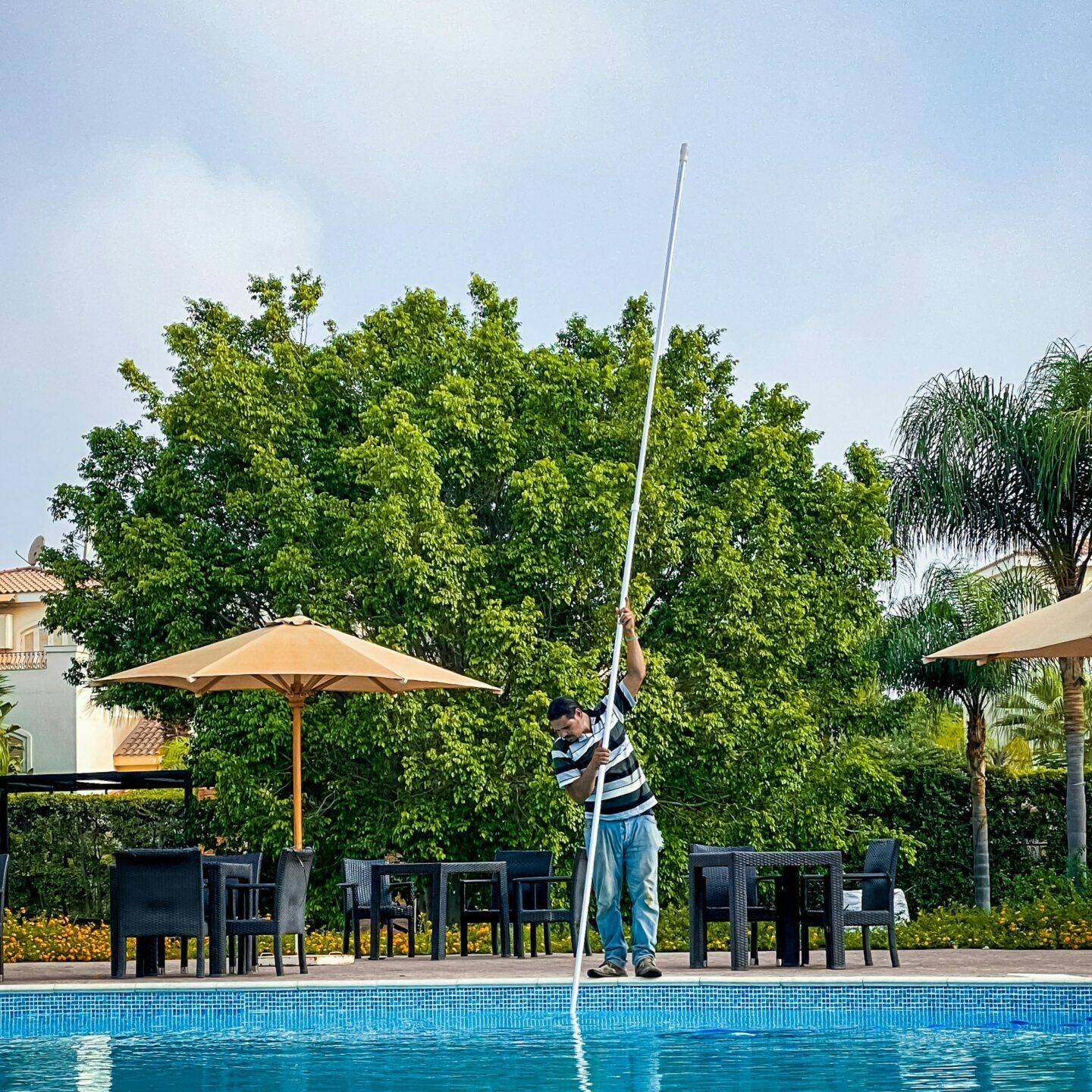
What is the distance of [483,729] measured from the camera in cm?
1650

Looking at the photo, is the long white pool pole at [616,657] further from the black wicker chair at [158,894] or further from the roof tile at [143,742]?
the roof tile at [143,742]

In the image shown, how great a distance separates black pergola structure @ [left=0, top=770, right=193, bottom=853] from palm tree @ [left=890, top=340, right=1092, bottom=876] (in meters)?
9.28

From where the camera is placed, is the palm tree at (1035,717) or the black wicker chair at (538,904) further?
the palm tree at (1035,717)

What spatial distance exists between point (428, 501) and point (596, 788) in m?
7.84

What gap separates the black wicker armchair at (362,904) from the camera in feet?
38.8

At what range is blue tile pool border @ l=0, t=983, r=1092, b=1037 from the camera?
8.08 m

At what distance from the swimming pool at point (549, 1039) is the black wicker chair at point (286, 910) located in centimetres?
76

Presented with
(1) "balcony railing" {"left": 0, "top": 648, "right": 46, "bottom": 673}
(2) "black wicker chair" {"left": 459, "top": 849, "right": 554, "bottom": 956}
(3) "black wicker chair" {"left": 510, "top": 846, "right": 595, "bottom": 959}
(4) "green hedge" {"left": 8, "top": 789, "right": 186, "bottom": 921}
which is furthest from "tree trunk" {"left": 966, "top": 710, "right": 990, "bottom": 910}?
(1) "balcony railing" {"left": 0, "top": 648, "right": 46, "bottom": 673}

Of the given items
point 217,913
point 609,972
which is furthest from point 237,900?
point 609,972

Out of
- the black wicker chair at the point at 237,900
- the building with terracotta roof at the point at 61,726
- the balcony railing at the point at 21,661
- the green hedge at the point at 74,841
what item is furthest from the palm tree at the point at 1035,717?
the balcony railing at the point at 21,661

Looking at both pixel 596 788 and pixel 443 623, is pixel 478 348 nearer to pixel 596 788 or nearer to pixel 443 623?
pixel 443 623

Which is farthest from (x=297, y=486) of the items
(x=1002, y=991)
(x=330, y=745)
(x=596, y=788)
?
(x=1002, y=991)

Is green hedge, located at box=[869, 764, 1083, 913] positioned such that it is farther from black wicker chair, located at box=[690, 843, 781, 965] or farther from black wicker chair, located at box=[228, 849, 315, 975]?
black wicker chair, located at box=[228, 849, 315, 975]

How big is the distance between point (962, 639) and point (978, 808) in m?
2.13
